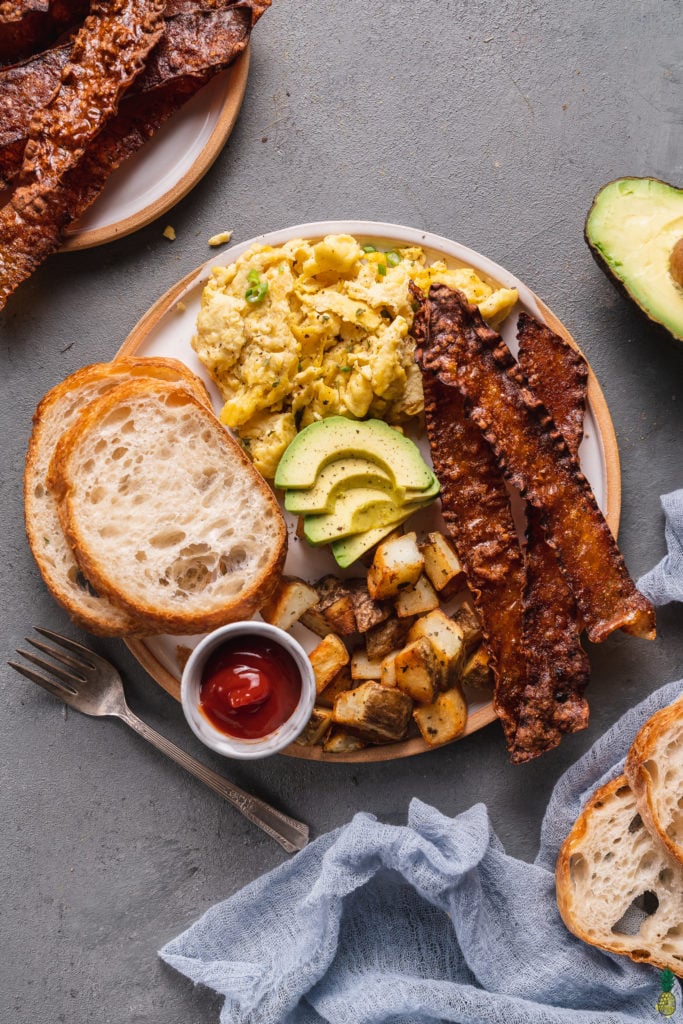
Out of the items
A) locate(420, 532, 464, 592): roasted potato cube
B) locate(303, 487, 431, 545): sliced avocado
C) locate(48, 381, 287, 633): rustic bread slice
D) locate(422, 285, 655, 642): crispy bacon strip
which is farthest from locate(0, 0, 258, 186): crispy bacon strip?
locate(420, 532, 464, 592): roasted potato cube

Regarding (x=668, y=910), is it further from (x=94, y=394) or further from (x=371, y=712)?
(x=94, y=394)

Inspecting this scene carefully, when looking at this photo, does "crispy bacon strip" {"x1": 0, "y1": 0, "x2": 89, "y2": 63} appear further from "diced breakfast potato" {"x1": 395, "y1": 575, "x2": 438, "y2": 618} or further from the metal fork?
"diced breakfast potato" {"x1": 395, "y1": 575, "x2": 438, "y2": 618}

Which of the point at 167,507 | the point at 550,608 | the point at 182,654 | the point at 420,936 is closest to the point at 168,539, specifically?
the point at 167,507

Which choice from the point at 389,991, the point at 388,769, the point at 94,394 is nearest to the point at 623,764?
the point at 388,769

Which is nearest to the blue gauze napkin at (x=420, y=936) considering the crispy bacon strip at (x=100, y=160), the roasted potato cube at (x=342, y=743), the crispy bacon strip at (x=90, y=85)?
the roasted potato cube at (x=342, y=743)

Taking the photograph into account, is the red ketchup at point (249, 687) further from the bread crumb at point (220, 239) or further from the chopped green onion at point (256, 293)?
the bread crumb at point (220, 239)

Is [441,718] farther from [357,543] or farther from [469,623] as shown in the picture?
[357,543]

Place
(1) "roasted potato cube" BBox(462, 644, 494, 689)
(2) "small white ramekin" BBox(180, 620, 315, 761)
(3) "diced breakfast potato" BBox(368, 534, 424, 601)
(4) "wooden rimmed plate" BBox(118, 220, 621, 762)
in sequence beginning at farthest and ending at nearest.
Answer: (4) "wooden rimmed plate" BBox(118, 220, 621, 762)
(1) "roasted potato cube" BBox(462, 644, 494, 689)
(3) "diced breakfast potato" BBox(368, 534, 424, 601)
(2) "small white ramekin" BBox(180, 620, 315, 761)
